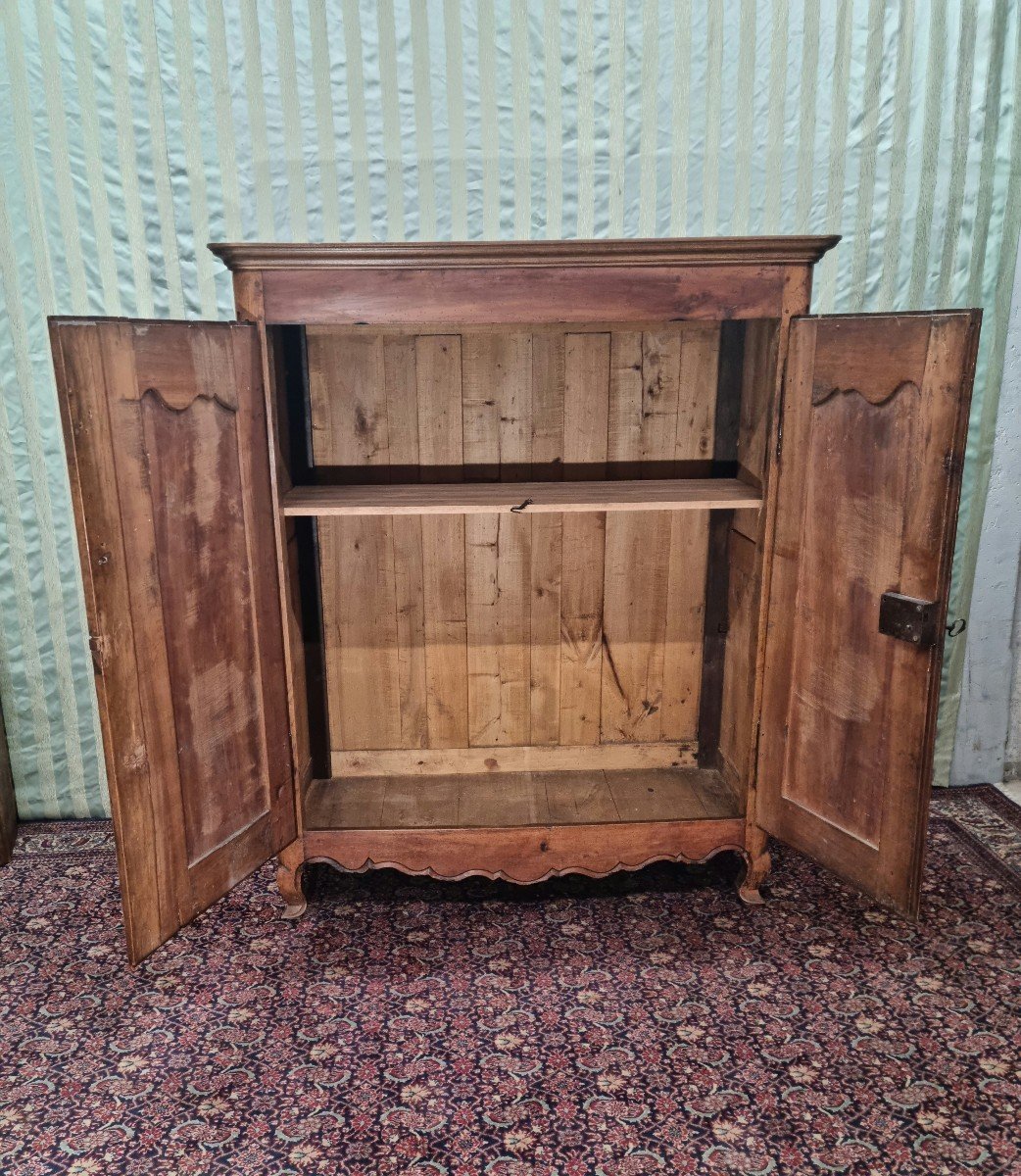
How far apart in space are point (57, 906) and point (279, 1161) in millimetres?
1083

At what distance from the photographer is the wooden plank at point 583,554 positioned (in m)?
2.34

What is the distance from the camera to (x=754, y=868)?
89.4 inches

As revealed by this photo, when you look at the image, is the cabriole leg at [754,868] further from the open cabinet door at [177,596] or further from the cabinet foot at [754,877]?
the open cabinet door at [177,596]

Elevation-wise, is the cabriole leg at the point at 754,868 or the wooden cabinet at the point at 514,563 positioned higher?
the wooden cabinet at the point at 514,563

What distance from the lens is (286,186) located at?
2354 millimetres

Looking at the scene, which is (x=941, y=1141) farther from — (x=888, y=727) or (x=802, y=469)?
(x=802, y=469)

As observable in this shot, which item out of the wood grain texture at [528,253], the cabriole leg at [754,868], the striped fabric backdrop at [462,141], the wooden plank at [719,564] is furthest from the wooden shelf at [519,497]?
the cabriole leg at [754,868]

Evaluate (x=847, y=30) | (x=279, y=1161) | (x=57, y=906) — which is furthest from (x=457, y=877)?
(x=847, y=30)

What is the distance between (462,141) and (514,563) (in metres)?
1.08

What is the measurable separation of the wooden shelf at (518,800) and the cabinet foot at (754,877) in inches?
4.9

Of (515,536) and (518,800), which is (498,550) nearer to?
(515,536)

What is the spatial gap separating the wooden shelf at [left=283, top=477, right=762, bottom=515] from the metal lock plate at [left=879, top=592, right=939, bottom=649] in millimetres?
397

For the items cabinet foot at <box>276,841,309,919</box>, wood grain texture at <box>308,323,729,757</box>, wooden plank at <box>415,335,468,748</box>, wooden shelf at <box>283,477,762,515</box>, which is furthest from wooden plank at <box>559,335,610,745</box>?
cabinet foot at <box>276,841,309,919</box>

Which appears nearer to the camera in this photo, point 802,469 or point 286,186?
point 802,469
